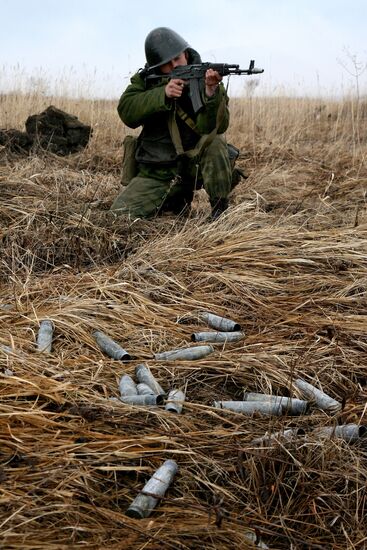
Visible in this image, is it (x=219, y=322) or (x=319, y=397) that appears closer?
(x=319, y=397)

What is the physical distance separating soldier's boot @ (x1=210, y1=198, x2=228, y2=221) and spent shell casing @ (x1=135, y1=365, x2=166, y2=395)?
7.65 feet

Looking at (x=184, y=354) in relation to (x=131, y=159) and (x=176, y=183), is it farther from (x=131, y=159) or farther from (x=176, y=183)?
(x=131, y=159)

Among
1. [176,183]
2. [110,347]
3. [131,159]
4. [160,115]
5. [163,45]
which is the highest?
[163,45]

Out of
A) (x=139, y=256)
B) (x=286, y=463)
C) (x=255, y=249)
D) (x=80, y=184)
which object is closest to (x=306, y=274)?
(x=255, y=249)

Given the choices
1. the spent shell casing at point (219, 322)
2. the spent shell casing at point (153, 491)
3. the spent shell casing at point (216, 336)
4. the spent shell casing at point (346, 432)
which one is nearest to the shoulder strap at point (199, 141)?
the spent shell casing at point (219, 322)

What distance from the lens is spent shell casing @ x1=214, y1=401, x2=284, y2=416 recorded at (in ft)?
8.29

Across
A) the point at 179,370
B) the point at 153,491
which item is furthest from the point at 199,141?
the point at 153,491

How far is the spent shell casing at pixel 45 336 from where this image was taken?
9.75 ft

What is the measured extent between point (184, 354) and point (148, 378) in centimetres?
27

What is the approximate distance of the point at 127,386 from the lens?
265 centimetres

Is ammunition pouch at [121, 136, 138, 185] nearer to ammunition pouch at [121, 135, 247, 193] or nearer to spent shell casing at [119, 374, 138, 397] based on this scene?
ammunition pouch at [121, 135, 247, 193]

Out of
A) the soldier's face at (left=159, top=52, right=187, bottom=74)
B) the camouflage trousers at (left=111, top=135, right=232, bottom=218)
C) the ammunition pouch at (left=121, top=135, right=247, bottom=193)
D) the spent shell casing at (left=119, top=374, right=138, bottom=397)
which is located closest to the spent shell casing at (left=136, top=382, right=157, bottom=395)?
the spent shell casing at (left=119, top=374, right=138, bottom=397)

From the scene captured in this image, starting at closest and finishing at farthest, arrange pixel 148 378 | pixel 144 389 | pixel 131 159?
pixel 144 389 < pixel 148 378 < pixel 131 159

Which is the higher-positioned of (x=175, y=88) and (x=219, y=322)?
(x=175, y=88)
